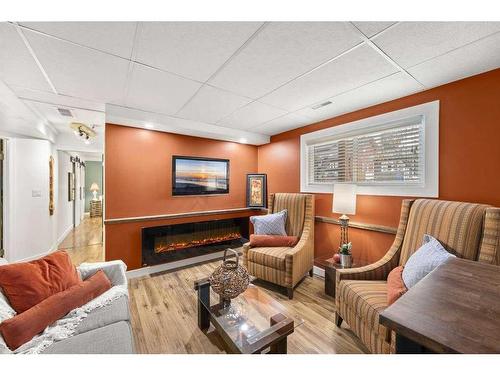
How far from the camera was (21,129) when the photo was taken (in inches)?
128

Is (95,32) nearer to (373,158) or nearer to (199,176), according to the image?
(199,176)

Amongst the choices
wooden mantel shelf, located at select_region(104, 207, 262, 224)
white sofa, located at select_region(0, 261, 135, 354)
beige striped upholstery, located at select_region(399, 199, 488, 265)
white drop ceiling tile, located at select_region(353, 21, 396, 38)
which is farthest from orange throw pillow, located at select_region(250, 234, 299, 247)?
white drop ceiling tile, located at select_region(353, 21, 396, 38)

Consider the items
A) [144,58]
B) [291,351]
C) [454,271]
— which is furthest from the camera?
[291,351]

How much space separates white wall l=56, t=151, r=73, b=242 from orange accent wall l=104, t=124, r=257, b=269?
2941mm

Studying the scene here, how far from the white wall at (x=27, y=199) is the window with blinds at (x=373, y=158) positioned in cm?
475

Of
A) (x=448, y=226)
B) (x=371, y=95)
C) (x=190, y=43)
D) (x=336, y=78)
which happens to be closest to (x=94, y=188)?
(x=190, y=43)

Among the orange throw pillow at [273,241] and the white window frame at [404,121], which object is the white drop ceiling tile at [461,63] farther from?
the orange throw pillow at [273,241]

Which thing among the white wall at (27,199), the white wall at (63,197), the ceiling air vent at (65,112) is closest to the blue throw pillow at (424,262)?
the ceiling air vent at (65,112)

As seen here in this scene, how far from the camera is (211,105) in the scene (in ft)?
8.25

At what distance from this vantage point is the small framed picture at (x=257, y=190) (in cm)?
403
